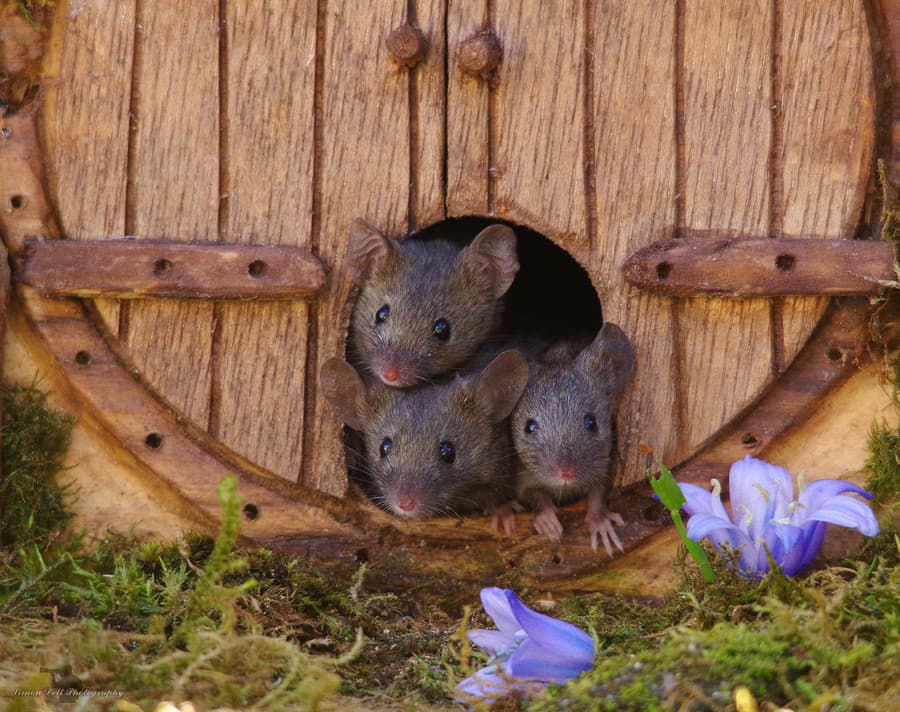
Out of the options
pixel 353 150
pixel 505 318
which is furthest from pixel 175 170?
pixel 505 318

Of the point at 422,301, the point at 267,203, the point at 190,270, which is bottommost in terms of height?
the point at 422,301

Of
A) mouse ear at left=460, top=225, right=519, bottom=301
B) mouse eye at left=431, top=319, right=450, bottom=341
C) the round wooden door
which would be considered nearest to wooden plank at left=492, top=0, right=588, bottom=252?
the round wooden door

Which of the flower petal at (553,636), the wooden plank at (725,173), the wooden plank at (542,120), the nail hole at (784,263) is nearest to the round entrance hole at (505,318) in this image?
the wooden plank at (542,120)

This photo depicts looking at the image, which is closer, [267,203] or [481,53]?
[481,53]

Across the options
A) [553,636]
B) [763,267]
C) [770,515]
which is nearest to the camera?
[553,636]

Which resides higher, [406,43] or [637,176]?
[406,43]

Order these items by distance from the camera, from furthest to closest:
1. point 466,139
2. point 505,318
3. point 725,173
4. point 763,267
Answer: point 505,318, point 466,139, point 725,173, point 763,267

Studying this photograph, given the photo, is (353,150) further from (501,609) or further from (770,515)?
(770,515)

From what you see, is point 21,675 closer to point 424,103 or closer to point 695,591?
point 695,591
